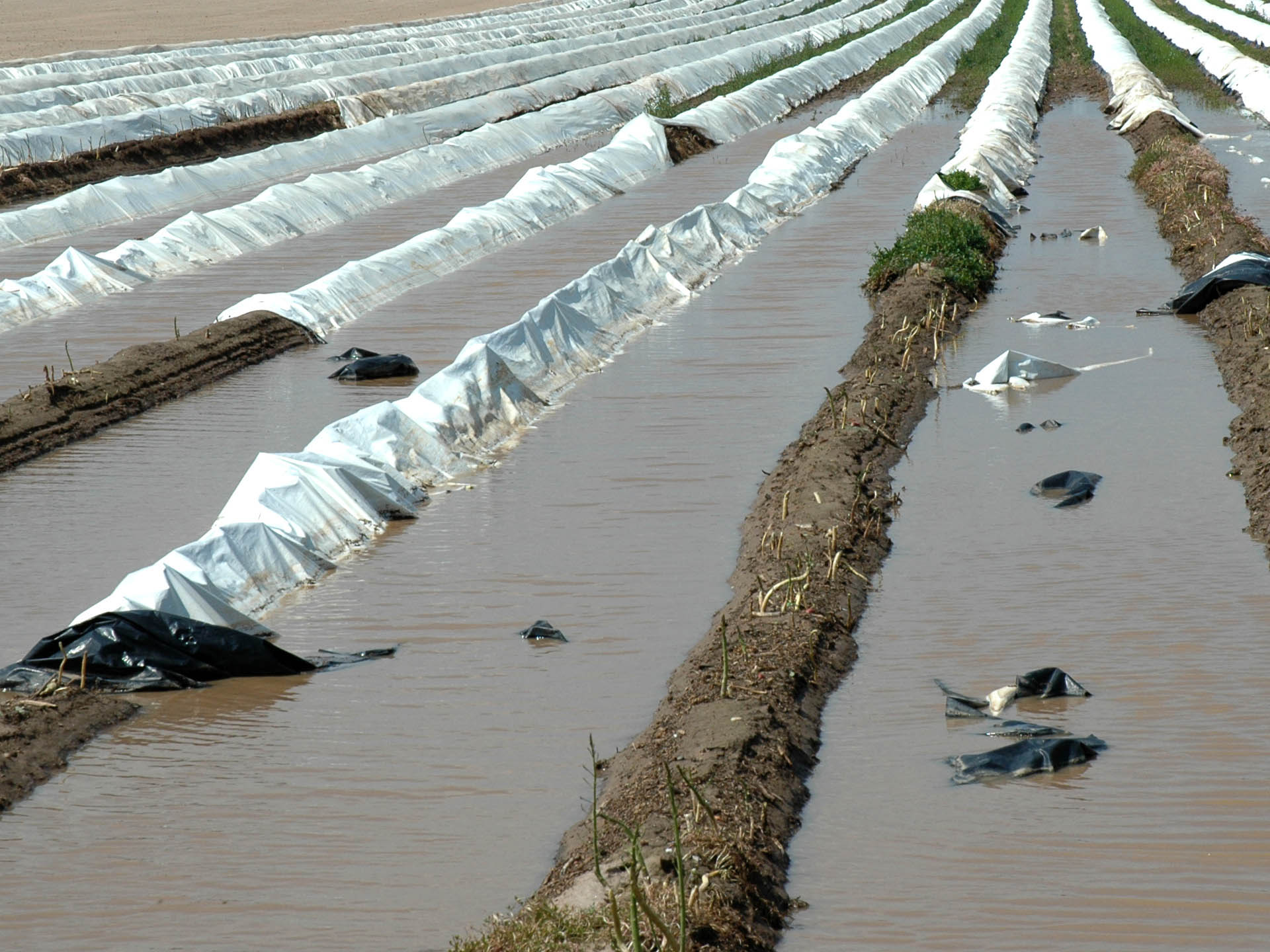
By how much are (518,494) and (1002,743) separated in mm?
3570

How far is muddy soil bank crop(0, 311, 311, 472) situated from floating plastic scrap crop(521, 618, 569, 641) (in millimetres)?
4078

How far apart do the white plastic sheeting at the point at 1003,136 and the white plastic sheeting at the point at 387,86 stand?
8694mm

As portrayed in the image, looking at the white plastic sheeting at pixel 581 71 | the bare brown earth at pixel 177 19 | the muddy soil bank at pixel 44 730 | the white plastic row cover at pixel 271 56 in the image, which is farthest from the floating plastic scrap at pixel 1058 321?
the bare brown earth at pixel 177 19

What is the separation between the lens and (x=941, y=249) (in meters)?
12.6

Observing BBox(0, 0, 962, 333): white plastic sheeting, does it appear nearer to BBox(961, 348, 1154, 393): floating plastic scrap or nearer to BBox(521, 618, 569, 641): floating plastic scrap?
BBox(961, 348, 1154, 393): floating plastic scrap

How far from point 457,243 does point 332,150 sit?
8574 mm

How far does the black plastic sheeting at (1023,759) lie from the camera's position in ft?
16.2

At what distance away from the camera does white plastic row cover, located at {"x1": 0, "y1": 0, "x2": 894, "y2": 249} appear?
54.3ft

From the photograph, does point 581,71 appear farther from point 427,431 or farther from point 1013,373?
point 427,431

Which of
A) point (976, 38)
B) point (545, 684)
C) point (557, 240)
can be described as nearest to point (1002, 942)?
point (545, 684)

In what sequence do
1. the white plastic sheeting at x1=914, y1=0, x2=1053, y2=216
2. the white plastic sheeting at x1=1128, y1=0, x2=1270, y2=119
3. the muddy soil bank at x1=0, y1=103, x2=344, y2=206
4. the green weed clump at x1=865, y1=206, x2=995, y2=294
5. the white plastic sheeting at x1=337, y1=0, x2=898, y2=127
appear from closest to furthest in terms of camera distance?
the green weed clump at x1=865, y1=206, x2=995, y2=294
the white plastic sheeting at x1=914, y1=0, x2=1053, y2=216
the muddy soil bank at x1=0, y1=103, x2=344, y2=206
the white plastic sheeting at x1=1128, y1=0, x2=1270, y2=119
the white plastic sheeting at x1=337, y1=0, x2=898, y2=127

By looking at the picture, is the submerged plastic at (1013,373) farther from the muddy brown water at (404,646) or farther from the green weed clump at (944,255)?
the green weed clump at (944,255)

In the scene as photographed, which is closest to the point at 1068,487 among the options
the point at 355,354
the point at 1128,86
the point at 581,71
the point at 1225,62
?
the point at 355,354

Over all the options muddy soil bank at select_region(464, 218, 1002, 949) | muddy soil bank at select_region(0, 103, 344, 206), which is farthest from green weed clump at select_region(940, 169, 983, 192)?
muddy soil bank at select_region(0, 103, 344, 206)
